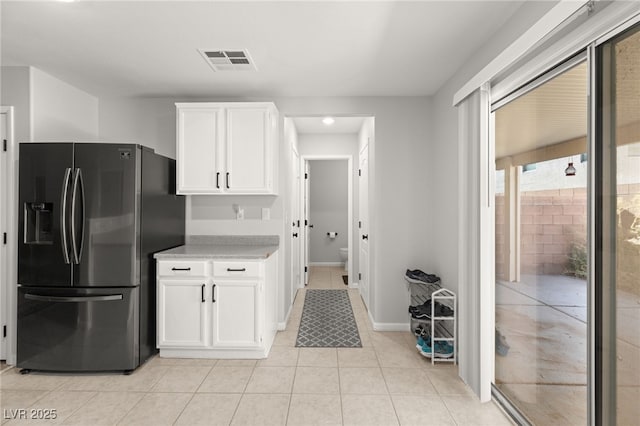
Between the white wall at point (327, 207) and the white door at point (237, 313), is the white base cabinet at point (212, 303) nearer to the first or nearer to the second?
the white door at point (237, 313)

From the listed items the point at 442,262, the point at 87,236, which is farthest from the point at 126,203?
the point at 442,262

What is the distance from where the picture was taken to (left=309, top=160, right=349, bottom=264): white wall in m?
7.29

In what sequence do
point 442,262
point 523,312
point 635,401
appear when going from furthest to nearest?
point 442,262
point 523,312
point 635,401

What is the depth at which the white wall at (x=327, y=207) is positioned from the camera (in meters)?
7.29

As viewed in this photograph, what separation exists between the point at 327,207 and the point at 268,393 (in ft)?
17.1

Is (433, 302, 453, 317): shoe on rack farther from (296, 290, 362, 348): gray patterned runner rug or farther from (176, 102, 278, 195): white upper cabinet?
(176, 102, 278, 195): white upper cabinet

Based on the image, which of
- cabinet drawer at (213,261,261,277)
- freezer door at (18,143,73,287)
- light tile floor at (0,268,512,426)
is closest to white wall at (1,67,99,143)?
freezer door at (18,143,73,287)

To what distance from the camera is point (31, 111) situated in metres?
2.77

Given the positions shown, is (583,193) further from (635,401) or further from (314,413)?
(314,413)

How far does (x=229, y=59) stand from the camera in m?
2.66

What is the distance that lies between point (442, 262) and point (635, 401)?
1909mm

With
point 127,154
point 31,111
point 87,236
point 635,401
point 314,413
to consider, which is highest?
point 31,111

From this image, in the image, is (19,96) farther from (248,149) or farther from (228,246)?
(228,246)

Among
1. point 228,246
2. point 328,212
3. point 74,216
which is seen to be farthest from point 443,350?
point 328,212
